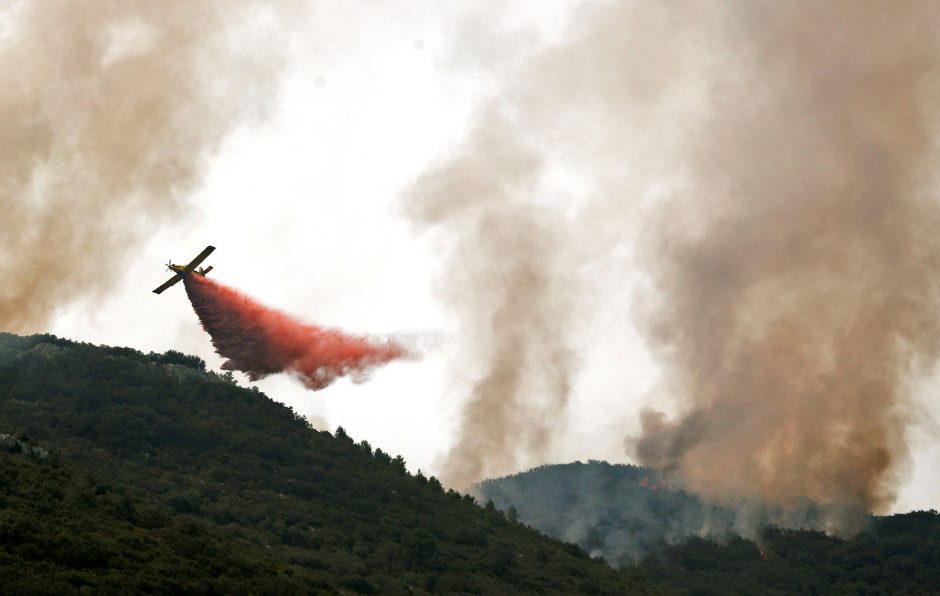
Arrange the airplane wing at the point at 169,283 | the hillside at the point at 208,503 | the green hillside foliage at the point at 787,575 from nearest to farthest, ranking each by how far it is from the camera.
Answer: the hillside at the point at 208,503
the airplane wing at the point at 169,283
the green hillside foliage at the point at 787,575

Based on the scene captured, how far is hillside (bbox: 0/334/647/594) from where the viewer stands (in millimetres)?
66312

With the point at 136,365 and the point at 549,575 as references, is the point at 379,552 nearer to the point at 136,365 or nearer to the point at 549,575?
the point at 549,575

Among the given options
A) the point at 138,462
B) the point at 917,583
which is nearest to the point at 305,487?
the point at 138,462

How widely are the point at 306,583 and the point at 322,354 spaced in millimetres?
33693

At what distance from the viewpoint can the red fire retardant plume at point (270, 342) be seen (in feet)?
337

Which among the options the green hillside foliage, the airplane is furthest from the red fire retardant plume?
the green hillside foliage

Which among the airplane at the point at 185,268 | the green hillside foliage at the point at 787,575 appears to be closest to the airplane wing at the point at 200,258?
the airplane at the point at 185,268

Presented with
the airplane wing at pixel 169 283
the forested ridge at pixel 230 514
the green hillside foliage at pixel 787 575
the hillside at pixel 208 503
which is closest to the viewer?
the hillside at pixel 208 503

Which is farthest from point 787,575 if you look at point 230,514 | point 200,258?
point 200,258

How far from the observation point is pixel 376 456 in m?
169

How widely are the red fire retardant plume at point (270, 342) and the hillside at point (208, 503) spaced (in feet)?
48.5

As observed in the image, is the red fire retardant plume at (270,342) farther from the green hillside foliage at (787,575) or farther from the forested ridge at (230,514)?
the green hillside foliage at (787,575)

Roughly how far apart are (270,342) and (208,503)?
2111 cm

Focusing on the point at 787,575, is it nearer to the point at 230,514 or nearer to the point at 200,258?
the point at 230,514
